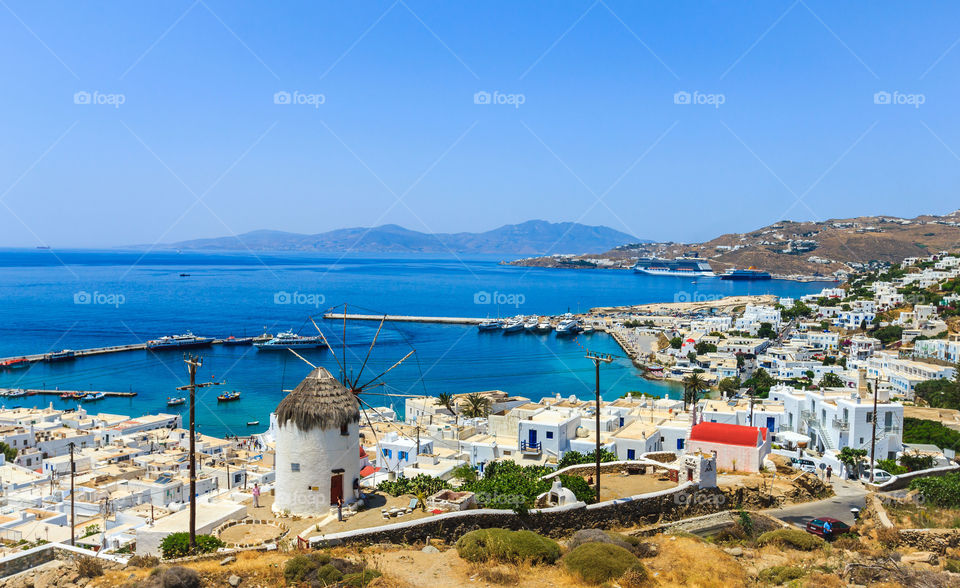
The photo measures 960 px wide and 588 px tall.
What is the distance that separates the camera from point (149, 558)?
11953mm

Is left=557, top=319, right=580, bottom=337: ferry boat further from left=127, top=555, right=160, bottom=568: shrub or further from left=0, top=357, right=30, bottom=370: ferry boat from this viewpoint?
left=127, top=555, right=160, bottom=568: shrub

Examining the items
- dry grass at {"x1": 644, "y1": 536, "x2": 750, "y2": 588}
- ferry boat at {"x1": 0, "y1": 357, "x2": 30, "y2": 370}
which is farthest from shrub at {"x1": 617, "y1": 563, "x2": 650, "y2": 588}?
ferry boat at {"x1": 0, "y1": 357, "x2": 30, "y2": 370}

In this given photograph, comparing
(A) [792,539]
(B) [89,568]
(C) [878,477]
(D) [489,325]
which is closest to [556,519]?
(A) [792,539]

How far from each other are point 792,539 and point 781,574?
2676 mm

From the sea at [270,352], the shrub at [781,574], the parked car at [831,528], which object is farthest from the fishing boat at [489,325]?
the shrub at [781,574]

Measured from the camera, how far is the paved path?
16484 millimetres

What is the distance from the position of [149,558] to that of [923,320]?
3247 inches

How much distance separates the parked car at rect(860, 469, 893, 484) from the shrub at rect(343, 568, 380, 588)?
691 inches

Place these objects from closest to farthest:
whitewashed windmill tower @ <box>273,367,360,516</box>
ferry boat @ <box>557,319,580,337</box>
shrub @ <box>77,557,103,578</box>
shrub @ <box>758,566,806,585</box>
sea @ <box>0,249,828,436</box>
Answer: shrub @ <box>77,557,103,578</box> < shrub @ <box>758,566,806,585</box> < whitewashed windmill tower @ <box>273,367,360,516</box> < sea @ <box>0,249,828,436</box> < ferry boat @ <box>557,319,580,337</box>

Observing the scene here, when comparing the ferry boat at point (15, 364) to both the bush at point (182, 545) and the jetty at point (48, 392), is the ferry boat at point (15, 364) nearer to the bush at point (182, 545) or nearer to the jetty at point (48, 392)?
the jetty at point (48, 392)

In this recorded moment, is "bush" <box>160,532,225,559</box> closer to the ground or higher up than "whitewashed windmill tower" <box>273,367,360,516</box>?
closer to the ground

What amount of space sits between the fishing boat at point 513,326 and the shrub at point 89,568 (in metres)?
98.3

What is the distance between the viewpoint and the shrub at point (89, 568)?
11.0m

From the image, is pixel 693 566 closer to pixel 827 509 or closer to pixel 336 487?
pixel 827 509
